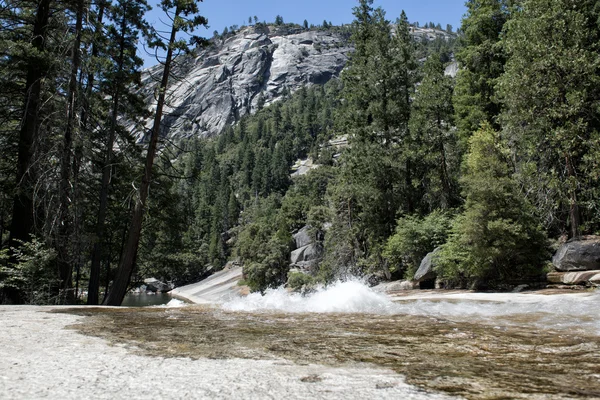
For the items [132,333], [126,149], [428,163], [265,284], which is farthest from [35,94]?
[265,284]

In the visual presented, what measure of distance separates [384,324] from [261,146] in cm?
16103

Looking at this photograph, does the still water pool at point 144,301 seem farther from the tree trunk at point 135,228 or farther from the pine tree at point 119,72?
the tree trunk at point 135,228

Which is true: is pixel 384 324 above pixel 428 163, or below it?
below

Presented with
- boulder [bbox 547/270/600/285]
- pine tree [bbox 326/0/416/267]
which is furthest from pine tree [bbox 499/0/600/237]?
pine tree [bbox 326/0/416/267]

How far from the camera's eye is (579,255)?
584 inches

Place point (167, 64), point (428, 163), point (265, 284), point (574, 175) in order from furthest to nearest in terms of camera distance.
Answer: point (265, 284) < point (428, 163) < point (574, 175) < point (167, 64)

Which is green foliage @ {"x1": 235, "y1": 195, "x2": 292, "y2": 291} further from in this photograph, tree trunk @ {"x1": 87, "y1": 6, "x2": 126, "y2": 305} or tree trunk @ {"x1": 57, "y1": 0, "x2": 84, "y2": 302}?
tree trunk @ {"x1": 57, "y1": 0, "x2": 84, "y2": 302}

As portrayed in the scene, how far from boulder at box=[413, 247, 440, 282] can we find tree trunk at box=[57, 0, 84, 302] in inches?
620

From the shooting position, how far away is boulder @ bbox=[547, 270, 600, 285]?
538 inches

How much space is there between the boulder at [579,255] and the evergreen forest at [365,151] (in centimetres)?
99

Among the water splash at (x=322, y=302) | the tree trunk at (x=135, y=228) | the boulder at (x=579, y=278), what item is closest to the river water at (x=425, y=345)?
the water splash at (x=322, y=302)

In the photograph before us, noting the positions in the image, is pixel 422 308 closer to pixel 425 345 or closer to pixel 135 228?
pixel 425 345

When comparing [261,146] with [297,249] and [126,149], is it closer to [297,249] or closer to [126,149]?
[297,249]

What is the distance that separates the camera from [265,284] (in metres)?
57.8
